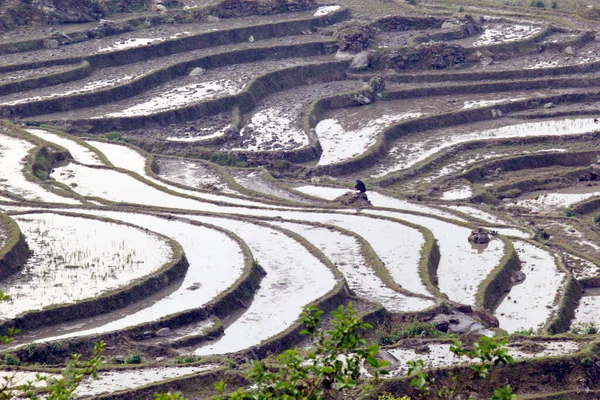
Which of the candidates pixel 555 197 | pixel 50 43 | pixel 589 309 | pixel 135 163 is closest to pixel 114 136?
pixel 135 163

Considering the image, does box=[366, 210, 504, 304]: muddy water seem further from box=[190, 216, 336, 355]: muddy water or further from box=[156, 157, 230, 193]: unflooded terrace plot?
box=[156, 157, 230, 193]: unflooded terrace plot

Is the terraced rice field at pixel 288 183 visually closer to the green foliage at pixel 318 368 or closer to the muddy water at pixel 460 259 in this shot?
the muddy water at pixel 460 259

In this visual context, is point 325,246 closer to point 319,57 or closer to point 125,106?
point 125,106

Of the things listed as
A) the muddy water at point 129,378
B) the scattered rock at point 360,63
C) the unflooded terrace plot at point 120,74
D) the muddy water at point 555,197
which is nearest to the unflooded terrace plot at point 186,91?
the unflooded terrace plot at point 120,74

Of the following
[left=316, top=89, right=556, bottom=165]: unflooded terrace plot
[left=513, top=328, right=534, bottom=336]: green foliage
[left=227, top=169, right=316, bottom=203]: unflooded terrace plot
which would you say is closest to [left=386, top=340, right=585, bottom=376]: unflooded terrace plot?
[left=513, top=328, right=534, bottom=336]: green foliage

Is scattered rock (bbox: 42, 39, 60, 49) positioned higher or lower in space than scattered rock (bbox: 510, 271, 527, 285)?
higher

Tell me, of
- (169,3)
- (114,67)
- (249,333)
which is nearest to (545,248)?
(249,333)

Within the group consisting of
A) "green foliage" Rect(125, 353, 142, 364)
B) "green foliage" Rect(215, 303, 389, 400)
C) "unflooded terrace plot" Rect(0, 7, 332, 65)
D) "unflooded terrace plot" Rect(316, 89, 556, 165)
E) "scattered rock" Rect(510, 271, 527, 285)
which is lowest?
"unflooded terrace plot" Rect(316, 89, 556, 165)
